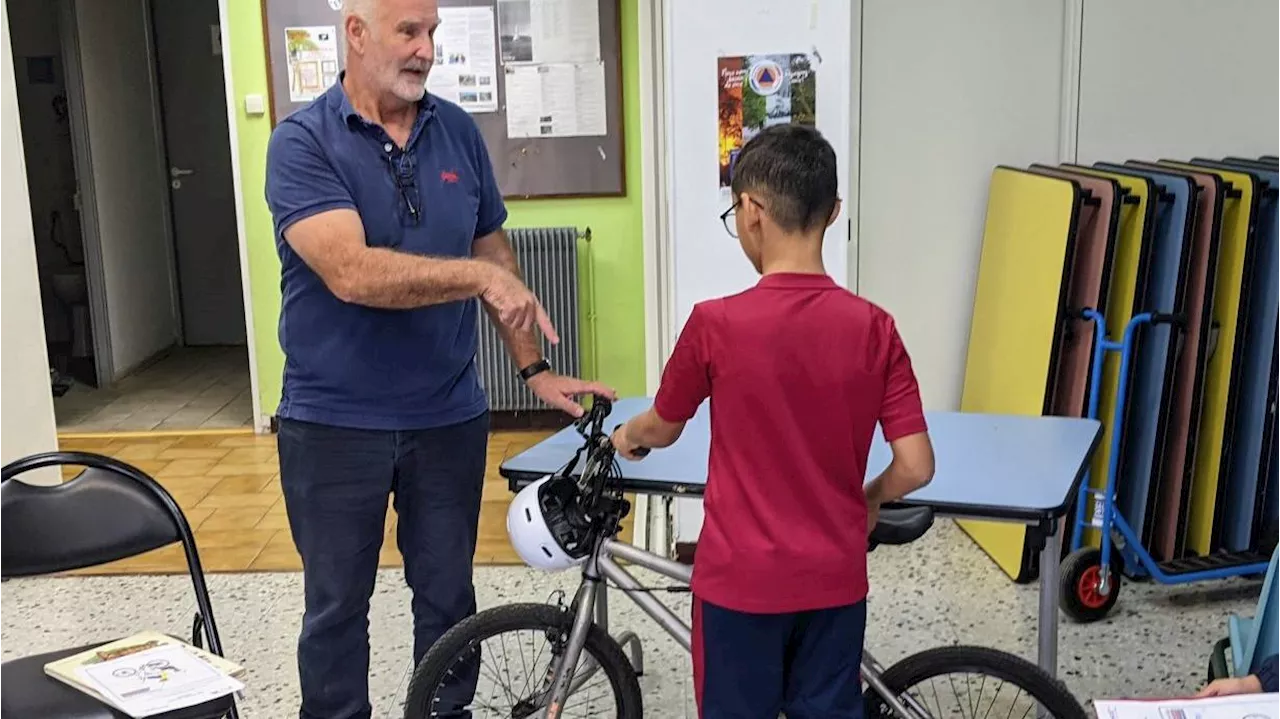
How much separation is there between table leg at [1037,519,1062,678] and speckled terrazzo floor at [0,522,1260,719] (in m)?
0.61

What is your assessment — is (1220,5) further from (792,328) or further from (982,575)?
(792,328)

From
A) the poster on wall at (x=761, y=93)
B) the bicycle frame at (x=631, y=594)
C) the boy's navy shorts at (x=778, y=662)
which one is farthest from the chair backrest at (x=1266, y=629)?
the poster on wall at (x=761, y=93)

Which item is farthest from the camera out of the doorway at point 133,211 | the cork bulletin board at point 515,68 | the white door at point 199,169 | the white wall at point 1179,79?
the white door at point 199,169

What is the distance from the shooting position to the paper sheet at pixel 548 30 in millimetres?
4750

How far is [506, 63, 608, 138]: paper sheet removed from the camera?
15.7 feet

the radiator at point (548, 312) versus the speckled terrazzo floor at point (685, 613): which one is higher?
the radiator at point (548, 312)

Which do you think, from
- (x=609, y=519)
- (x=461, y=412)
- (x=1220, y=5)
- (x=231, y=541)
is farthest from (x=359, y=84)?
(x=1220, y=5)

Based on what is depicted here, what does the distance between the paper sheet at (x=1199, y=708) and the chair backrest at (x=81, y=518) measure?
147cm

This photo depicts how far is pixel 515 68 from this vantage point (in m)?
4.78

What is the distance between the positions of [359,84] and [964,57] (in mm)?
2246

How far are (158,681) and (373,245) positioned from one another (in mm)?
750

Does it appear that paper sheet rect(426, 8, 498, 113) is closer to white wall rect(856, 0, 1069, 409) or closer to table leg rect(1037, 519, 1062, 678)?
white wall rect(856, 0, 1069, 409)

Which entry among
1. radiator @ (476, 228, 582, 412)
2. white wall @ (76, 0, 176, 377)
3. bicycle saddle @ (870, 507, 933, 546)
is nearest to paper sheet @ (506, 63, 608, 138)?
radiator @ (476, 228, 582, 412)

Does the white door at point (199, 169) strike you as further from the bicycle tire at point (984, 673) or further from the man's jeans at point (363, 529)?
the bicycle tire at point (984, 673)
